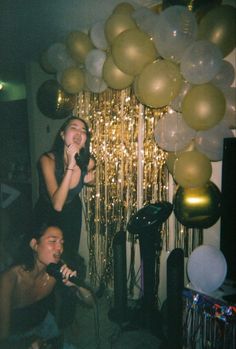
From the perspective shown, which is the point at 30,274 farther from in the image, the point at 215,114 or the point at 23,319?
the point at 215,114

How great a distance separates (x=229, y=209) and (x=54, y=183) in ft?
5.56

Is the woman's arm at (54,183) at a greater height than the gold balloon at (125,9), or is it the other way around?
the gold balloon at (125,9)

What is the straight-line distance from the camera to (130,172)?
288cm

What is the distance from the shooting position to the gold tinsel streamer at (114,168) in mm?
2758

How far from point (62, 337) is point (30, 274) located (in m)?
0.68

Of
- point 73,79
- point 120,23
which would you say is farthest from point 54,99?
point 120,23

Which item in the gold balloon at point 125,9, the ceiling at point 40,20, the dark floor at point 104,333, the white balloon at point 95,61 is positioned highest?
the ceiling at point 40,20

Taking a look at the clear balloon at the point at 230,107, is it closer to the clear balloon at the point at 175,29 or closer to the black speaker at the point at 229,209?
the black speaker at the point at 229,209

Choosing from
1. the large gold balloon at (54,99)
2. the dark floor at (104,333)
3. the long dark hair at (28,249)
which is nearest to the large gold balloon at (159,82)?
the large gold balloon at (54,99)

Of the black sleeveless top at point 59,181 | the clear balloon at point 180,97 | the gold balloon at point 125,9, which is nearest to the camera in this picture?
the clear balloon at point 180,97

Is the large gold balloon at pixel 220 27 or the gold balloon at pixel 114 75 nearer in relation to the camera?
the large gold balloon at pixel 220 27

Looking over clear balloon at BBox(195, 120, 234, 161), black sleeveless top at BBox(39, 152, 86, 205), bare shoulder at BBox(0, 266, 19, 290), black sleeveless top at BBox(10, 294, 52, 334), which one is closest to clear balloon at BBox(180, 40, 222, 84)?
clear balloon at BBox(195, 120, 234, 161)

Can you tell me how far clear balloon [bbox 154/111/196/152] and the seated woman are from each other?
1.29m

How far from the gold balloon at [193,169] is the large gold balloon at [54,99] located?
1.39 meters
